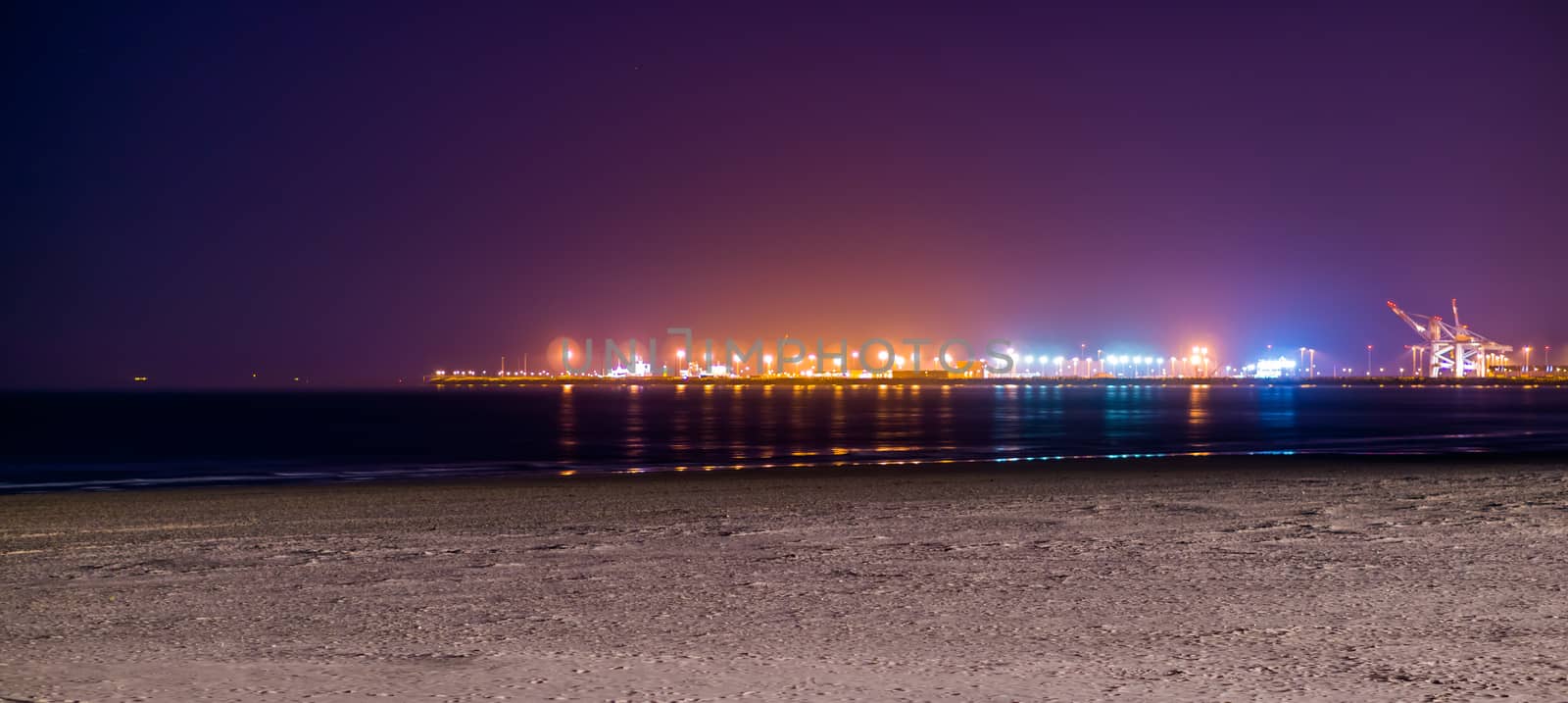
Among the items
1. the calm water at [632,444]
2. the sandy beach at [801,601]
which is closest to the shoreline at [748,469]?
the calm water at [632,444]

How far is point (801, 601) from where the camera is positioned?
8.48 meters

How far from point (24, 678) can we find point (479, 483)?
54.2 ft

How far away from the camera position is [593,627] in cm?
759

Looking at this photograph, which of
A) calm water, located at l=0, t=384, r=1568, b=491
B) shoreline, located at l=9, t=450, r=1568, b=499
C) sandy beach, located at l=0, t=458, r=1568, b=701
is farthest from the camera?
calm water, located at l=0, t=384, r=1568, b=491

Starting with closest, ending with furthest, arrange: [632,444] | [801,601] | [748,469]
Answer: [801,601], [748,469], [632,444]

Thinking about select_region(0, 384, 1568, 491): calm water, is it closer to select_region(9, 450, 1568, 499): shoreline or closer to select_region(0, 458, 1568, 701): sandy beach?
select_region(9, 450, 1568, 499): shoreline

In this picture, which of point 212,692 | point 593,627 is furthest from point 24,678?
point 593,627

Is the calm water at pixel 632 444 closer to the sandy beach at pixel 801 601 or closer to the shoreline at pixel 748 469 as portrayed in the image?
the shoreline at pixel 748 469

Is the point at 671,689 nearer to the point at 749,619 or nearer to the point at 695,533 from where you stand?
the point at 749,619

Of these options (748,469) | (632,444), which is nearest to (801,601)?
(748,469)

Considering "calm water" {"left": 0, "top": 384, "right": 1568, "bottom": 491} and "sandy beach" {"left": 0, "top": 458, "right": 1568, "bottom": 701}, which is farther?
"calm water" {"left": 0, "top": 384, "right": 1568, "bottom": 491}

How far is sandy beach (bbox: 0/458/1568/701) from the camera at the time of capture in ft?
20.3

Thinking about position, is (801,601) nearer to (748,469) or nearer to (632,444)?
(748,469)

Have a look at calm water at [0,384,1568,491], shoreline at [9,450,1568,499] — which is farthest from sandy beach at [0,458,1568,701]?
calm water at [0,384,1568,491]
